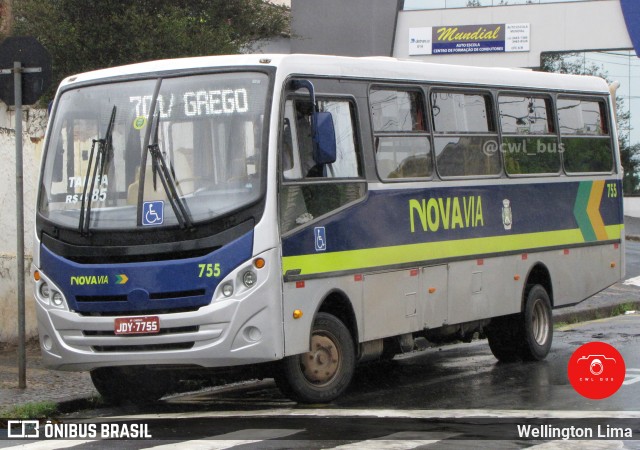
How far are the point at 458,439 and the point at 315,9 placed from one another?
42665 mm

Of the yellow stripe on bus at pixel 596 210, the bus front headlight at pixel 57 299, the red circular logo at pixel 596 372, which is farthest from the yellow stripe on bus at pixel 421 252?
the bus front headlight at pixel 57 299

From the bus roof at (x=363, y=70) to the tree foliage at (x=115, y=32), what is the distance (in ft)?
21.8

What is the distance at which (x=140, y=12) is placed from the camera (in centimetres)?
2095

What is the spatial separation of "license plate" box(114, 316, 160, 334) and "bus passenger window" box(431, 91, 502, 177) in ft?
12.4

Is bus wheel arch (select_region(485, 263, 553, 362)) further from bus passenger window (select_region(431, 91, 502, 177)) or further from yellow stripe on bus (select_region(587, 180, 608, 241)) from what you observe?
bus passenger window (select_region(431, 91, 502, 177))

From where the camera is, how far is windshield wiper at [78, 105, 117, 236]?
10.8 m

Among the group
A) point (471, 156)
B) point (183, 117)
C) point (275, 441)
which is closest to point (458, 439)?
point (275, 441)

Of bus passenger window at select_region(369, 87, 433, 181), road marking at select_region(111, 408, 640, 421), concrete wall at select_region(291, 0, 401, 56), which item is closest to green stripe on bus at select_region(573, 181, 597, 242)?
bus passenger window at select_region(369, 87, 433, 181)

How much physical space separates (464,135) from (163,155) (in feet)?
13.2

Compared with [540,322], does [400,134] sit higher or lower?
higher

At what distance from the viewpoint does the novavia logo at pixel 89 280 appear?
10578 millimetres

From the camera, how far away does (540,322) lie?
578 inches

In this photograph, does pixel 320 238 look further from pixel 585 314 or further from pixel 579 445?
pixel 585 314

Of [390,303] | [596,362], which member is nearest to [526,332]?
[596,362]
